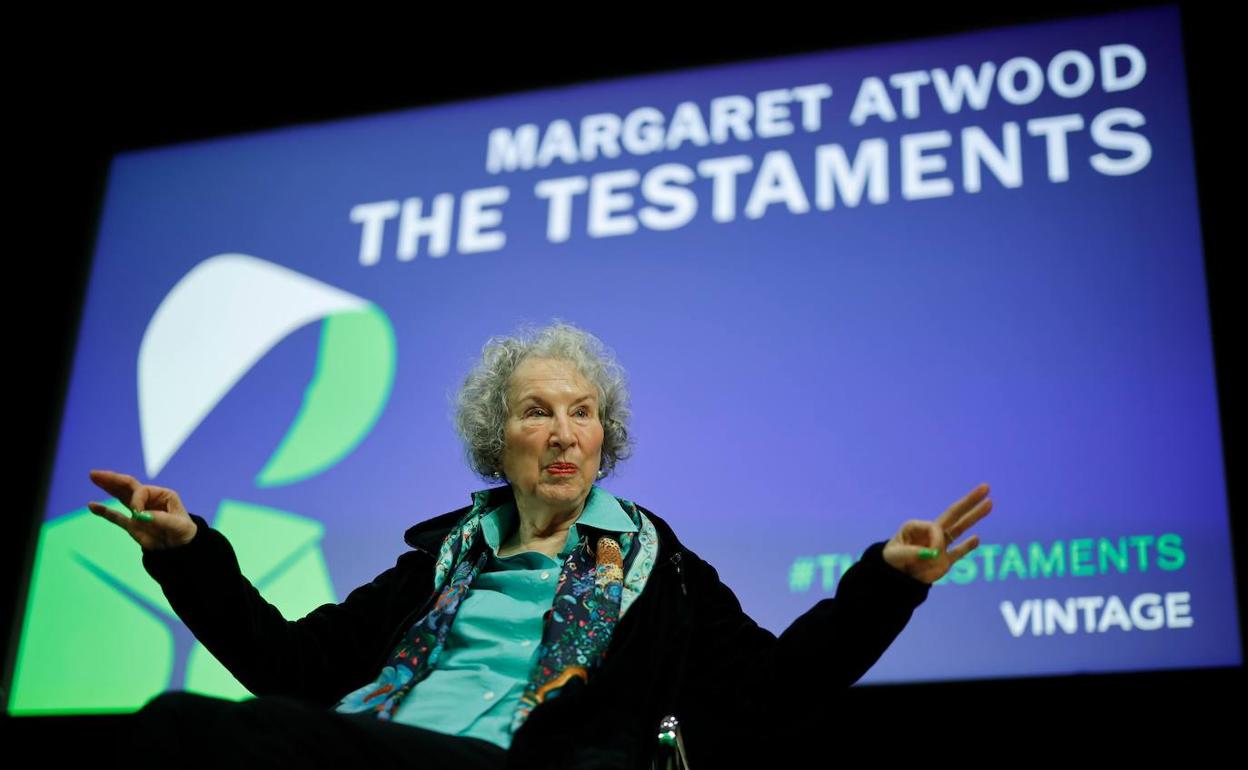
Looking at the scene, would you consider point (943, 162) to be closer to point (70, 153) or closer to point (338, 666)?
point (338, 666)

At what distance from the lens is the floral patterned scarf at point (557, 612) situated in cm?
213

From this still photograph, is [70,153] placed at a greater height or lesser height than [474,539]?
greater

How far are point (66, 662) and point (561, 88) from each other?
194cm

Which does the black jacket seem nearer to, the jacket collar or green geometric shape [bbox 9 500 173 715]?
the jacket collar

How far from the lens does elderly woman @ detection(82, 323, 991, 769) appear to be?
1989mm

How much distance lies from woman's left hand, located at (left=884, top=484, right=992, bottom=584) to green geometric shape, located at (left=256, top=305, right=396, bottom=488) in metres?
1.89

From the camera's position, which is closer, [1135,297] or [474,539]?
[474,539]

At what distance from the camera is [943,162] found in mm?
3590

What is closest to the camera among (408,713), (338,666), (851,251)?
(408,713)

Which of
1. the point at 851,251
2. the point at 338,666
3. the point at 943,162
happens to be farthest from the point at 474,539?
the point at 943,162

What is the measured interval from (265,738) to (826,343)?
6.24ft

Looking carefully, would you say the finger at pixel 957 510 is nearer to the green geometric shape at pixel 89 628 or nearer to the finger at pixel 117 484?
the finger at pixel 117 484

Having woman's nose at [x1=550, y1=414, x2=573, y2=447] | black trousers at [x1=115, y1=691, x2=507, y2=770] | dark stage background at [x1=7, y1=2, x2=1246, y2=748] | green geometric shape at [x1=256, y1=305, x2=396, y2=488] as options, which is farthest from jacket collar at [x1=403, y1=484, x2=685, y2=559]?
green geometric shape at [x1=256, y1=305, x2=396, y2=488]

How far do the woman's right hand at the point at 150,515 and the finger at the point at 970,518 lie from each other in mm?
1095
